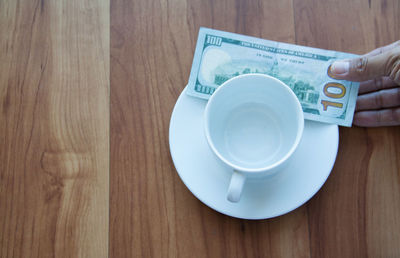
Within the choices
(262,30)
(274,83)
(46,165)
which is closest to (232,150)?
(274,83)

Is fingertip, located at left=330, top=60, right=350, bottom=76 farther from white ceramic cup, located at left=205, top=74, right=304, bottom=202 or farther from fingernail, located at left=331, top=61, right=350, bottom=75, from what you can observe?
white ceramic cup, located at left=205, top=74, right=304, bottom=202

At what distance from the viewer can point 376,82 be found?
0.73 meters

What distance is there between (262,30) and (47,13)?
Answer: 52cm

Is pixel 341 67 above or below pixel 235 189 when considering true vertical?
above

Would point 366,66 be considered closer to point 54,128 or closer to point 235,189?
point 235,189

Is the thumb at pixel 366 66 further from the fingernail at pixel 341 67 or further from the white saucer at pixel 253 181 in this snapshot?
the white saucer at pixel 253 181

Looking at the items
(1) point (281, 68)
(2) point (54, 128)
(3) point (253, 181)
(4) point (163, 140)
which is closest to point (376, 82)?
(1) point (281, 68)

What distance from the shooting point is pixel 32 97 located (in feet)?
2.55

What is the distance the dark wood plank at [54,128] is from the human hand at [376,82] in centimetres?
54

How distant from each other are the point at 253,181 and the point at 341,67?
0.30 metres

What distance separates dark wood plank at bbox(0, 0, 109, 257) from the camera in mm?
731

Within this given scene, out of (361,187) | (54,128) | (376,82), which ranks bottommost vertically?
(361,187)

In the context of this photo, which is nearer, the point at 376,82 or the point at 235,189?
the point at 235,189

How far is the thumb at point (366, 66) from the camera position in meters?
0.64
